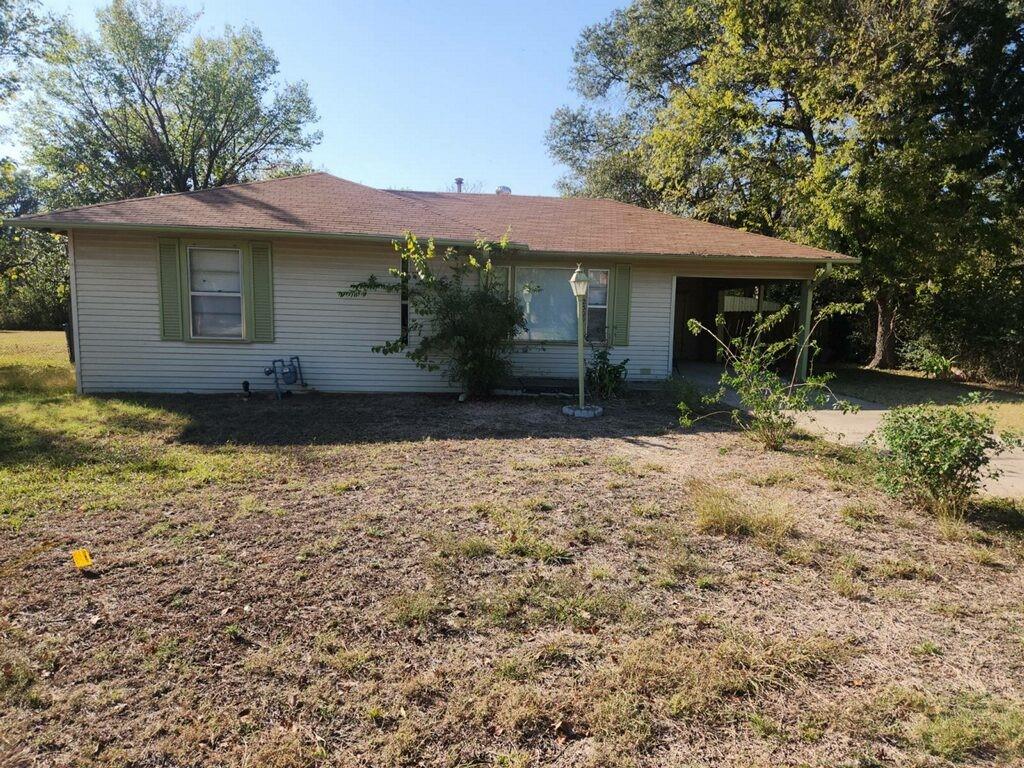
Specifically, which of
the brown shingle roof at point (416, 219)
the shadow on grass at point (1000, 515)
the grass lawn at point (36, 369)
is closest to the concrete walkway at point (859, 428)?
the shadow on grass at point (1000, 515)

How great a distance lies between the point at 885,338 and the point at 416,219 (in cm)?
1267

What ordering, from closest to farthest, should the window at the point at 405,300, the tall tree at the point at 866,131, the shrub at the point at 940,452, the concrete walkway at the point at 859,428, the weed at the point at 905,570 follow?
the weed at the point at 905,570 → the shrub at the point at 940,452 → the concrete walkway at the point at 859,428 → the window at the point at 405,300 → the tall tree at the point at 866,131

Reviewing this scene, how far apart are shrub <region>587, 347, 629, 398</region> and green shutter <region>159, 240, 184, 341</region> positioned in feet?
22.1

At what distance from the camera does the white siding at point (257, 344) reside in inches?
368

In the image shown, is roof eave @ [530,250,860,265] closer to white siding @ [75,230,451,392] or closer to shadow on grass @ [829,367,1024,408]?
shadow on grass @ [829,367,1024,408]

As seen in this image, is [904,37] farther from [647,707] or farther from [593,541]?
[647,707]

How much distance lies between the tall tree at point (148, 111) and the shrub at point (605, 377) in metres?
23.7

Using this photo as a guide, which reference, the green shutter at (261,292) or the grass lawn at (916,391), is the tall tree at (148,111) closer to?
the green shutter at (261,292)

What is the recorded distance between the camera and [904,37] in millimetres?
12305

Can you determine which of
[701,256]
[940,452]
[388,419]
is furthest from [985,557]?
[701,256]

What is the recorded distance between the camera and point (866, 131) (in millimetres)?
12609

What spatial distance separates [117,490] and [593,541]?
4.00 metres

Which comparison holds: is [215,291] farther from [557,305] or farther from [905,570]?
[905,570]

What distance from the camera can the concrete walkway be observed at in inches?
218
